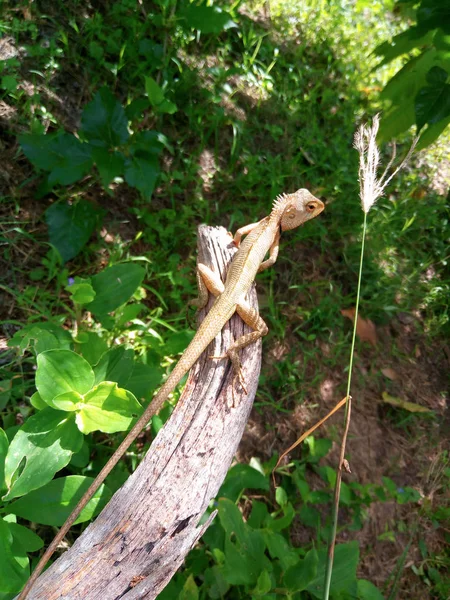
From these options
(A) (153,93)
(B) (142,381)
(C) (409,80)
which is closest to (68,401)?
(B) (142,381)

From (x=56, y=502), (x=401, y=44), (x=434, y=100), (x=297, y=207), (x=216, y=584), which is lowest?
(x=216, y=584)

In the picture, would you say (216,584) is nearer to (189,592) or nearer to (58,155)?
(189,592)

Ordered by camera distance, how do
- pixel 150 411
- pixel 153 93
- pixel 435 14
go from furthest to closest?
pixel 153 93 < pixel 435 14 < pixel 150 411

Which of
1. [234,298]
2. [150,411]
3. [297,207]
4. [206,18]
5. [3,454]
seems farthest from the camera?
[206,18]

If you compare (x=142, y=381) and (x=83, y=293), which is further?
(x=83, y=293)

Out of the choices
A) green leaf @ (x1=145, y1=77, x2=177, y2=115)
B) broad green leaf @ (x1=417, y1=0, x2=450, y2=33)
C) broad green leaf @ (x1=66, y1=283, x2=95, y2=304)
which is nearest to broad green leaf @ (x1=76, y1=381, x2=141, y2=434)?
broad green leaf @ (x1=66, y1=283, x2=95, y2=304)

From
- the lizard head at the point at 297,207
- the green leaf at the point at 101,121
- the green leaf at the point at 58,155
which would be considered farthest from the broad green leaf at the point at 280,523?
the green leaf at the point at 101,121

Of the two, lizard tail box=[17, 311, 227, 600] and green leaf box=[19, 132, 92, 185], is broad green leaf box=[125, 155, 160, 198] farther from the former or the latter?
lizard tail box=[17, 311, 227, 600]

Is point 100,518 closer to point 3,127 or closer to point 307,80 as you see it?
point 3,127
